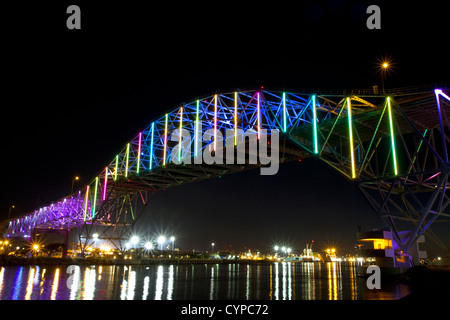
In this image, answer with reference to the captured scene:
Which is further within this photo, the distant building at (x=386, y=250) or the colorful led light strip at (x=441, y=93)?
the distant building at (x=386, y=250)

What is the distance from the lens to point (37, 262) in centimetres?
6875

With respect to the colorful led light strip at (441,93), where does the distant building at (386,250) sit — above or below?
below

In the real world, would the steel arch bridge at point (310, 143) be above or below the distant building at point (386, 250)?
above

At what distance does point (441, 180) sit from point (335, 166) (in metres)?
10.1

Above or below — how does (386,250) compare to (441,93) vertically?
below

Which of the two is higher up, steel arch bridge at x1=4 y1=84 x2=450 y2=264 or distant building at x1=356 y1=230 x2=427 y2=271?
steel arch bridge at x1=4 y1=84 x2=450 y2=264

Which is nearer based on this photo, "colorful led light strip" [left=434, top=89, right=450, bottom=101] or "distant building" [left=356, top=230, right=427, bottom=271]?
"colorful led light strip" [left=434, top=89, right=450, bottom=101]

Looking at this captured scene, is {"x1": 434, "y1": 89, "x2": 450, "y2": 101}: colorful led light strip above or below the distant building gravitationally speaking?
above

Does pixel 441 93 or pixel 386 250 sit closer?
pixel 441 93

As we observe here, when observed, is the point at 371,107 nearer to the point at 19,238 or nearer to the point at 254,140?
the point at 254,140
